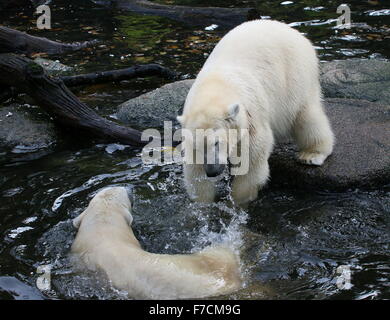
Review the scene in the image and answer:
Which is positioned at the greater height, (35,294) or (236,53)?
(236,53)

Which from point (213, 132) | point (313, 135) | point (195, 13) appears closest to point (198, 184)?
point (213, 132)

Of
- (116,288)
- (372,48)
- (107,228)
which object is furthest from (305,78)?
(372,48)

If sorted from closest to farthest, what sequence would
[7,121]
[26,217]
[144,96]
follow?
[26,217]
[7,121]
[144,96]

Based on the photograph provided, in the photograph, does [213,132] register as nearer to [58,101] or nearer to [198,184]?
[198,184]

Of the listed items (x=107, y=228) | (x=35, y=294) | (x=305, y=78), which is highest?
(x=305, y=78)

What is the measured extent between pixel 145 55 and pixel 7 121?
359cm

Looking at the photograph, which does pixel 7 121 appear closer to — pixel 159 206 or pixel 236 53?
pixel 159 206

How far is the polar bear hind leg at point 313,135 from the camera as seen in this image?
5543 mm

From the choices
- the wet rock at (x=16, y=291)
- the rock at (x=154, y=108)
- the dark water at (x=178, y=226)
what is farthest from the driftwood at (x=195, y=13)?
the wet rock at (x=16, y=291)

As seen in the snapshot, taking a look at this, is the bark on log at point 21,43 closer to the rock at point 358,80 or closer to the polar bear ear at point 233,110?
the rock at point 358,80

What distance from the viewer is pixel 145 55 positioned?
1027 centimetres

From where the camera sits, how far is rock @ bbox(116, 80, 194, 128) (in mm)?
7609

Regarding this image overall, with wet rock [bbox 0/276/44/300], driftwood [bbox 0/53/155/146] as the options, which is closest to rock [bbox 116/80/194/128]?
driftwood [bbox 0/53/155/146]

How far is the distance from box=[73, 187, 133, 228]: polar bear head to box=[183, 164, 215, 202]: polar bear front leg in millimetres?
547
